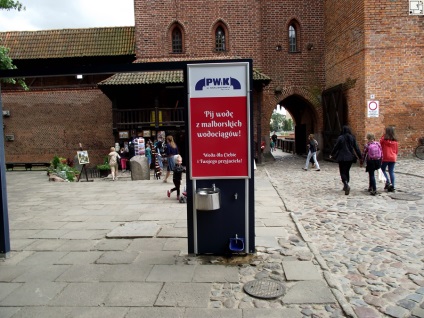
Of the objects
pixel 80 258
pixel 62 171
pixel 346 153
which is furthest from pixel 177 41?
pixel 80 258

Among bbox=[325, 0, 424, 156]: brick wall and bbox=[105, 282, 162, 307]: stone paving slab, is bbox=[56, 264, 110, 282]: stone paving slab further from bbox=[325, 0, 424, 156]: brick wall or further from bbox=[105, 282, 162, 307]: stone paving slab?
bbox=[325, 0, 424, 156]: brick wall

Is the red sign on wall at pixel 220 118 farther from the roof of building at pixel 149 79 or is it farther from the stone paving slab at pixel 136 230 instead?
the roof of building at pixel 149 79

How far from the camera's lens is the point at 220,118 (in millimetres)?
4641

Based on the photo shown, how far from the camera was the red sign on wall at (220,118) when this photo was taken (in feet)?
15.2

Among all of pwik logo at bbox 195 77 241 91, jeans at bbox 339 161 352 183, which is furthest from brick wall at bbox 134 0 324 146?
pwik logo at bbox 195 77 241 91

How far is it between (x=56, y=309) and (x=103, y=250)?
1826 mm

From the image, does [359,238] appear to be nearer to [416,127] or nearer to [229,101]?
[229,101]

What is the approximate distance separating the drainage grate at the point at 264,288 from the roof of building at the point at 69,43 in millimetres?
19950

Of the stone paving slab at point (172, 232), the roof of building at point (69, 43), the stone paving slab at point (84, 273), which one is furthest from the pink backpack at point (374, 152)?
the roof of building at point (69, 43)

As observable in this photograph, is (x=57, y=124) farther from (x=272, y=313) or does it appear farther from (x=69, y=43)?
(x=272, y=313)

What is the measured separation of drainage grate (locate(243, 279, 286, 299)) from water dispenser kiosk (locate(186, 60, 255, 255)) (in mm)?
718

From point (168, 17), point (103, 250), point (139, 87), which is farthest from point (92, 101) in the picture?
point (103, 250)

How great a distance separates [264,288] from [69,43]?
75.1ft

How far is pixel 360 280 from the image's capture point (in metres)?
4.11
